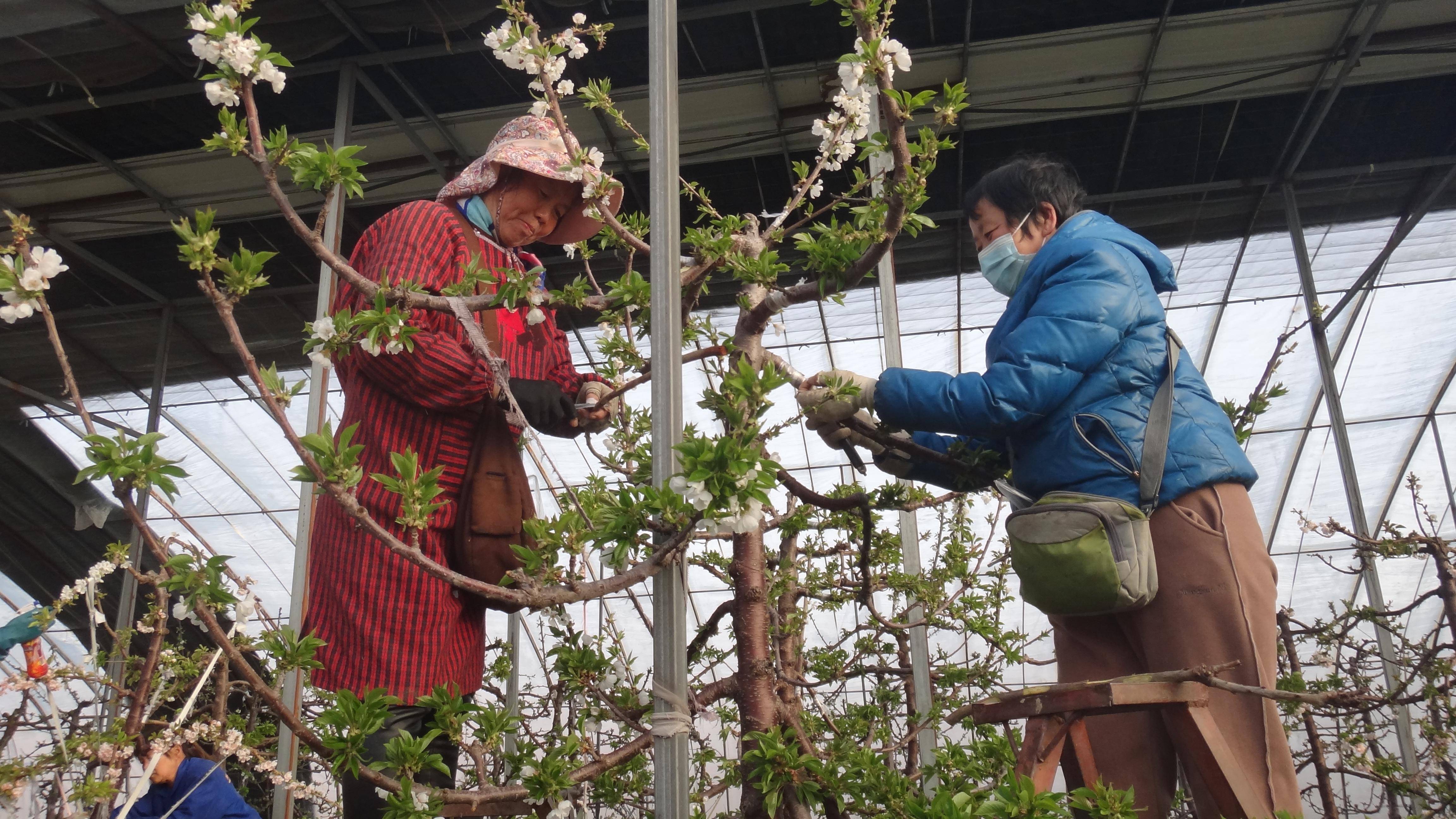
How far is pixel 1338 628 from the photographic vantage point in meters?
10.6

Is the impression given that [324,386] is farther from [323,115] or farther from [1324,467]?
[1324,467]

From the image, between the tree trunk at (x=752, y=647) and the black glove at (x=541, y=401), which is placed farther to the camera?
the tree trunk at (x=752, y=647)

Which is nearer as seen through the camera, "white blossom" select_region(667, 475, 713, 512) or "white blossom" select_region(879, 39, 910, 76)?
"white blossom" select_region(667, 475, 713, 512)

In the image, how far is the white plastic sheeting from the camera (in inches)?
376

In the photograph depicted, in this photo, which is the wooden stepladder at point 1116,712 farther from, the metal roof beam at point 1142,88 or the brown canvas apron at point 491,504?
the metal roof beam at point 1142,88

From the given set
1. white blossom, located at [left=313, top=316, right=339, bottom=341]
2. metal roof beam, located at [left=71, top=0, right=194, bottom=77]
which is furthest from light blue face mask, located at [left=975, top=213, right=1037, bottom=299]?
metal roof beam, located at [left=71, top=0, right=194, bottom=77]

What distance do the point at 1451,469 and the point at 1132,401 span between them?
1079 centimetres

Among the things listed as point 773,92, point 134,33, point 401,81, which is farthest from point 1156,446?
point 134,33

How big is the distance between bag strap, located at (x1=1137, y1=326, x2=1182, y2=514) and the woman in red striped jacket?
3.46 ft

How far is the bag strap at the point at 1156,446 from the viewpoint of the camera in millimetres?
1849

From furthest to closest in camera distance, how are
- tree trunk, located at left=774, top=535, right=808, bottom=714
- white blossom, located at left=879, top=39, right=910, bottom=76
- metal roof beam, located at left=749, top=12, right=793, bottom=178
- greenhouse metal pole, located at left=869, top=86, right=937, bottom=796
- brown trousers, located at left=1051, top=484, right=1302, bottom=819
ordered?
metal roof beam, located at left=749, top=12, right=793, bottom=178, tree trunk, located at left=774, top=535, right=808, bottom=714, greenhouse metal pole, located at left=869, top=86, right=937, bottom=796, brown trousers, located at left=1051, top=484, right=1302, bottom=819, white blossom, located at left=879, top=39, right=910, bottom=76

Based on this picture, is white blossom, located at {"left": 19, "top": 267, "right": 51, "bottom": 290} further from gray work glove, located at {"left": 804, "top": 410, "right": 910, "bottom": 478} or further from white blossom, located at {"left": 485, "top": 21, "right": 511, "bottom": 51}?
gray work glove, located at {"left": 804, "top": 410, "right": 910, "bottom": 478}

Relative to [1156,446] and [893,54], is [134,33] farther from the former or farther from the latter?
[1156,446]

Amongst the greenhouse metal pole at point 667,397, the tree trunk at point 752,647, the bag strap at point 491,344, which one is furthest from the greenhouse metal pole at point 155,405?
the greenhouse metal pole at point 667,397
